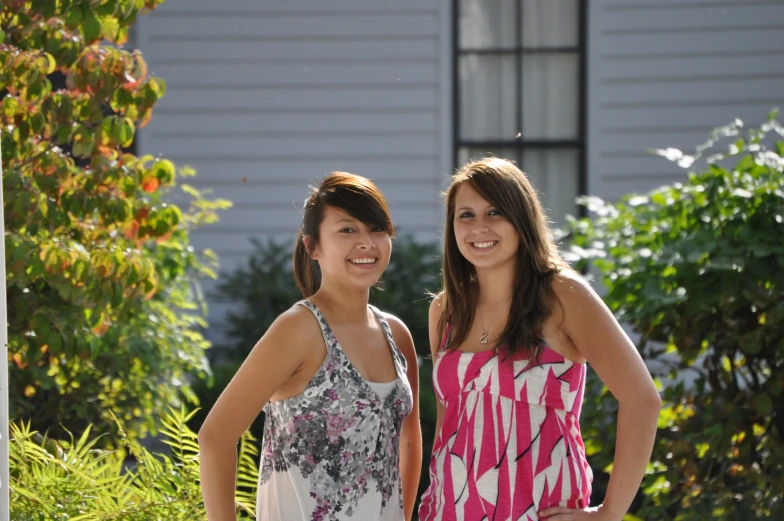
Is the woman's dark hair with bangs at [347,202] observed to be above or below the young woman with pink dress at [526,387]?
above

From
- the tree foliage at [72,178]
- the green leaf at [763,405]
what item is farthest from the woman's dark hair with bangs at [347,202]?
the green leaf at [763,405]

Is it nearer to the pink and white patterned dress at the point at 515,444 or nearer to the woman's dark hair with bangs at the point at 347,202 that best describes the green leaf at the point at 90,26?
the woman's dark hair with bangs at the point at 347,202

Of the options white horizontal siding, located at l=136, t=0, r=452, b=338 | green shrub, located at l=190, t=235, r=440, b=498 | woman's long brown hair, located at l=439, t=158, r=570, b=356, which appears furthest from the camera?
white horizontal siding, located at l=136, t=0, r=452, b=338

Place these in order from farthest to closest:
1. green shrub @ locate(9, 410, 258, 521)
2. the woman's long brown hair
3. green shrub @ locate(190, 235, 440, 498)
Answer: green shrub @ locate(190, 235, 440, 498) < green shrub @ locate(9, 410, 258, 521) < the woman's long brown hair

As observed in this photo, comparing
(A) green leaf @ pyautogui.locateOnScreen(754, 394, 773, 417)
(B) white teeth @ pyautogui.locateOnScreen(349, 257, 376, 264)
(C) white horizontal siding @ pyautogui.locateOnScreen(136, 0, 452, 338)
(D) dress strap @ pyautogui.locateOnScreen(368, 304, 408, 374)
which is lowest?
(A) green leaf @ pyautogui.locateOnScreen(754, 394, 773, 417)

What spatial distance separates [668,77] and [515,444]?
6.50 m

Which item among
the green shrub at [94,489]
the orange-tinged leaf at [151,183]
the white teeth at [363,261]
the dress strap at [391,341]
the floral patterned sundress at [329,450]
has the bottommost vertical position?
the green shrub at [94,489]

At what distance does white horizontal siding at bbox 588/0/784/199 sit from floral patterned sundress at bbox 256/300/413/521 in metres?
6.26

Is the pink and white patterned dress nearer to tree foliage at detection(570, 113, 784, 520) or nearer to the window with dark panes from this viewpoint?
tree foliage at detection(570, 113, 784, 520)

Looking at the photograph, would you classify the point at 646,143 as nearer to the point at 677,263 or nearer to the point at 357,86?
the point at 357,86

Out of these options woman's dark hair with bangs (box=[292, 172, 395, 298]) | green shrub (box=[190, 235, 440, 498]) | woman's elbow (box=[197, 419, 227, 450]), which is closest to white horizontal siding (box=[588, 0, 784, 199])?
green shrub (box=[190, 235, 440, 498])

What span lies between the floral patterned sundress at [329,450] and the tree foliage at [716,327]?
205 cm

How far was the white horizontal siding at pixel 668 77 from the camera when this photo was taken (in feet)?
27.8

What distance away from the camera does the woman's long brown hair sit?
2.71 meters
